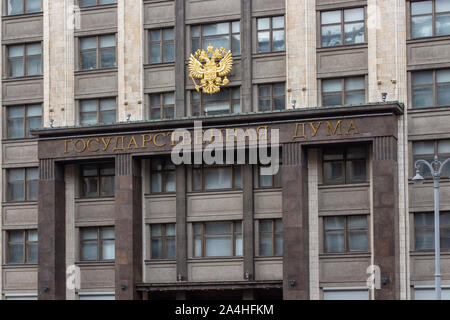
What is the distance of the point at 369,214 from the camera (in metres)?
47.8

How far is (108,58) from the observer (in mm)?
54281

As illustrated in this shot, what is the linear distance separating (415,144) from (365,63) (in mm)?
4794

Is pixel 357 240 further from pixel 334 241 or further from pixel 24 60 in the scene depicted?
pixel 24 60

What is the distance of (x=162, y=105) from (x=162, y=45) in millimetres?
3306

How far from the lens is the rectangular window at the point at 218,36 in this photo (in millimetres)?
51562

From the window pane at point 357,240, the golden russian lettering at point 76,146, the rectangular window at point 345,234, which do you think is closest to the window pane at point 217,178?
the rectangular window at point 345,234

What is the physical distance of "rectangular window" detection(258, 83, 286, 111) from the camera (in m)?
50.4

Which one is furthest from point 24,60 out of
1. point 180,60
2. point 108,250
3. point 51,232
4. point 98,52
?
point 108,250

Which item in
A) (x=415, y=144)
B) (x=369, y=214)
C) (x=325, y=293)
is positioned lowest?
(x=325, y=293)

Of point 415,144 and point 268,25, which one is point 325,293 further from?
point 268,25
